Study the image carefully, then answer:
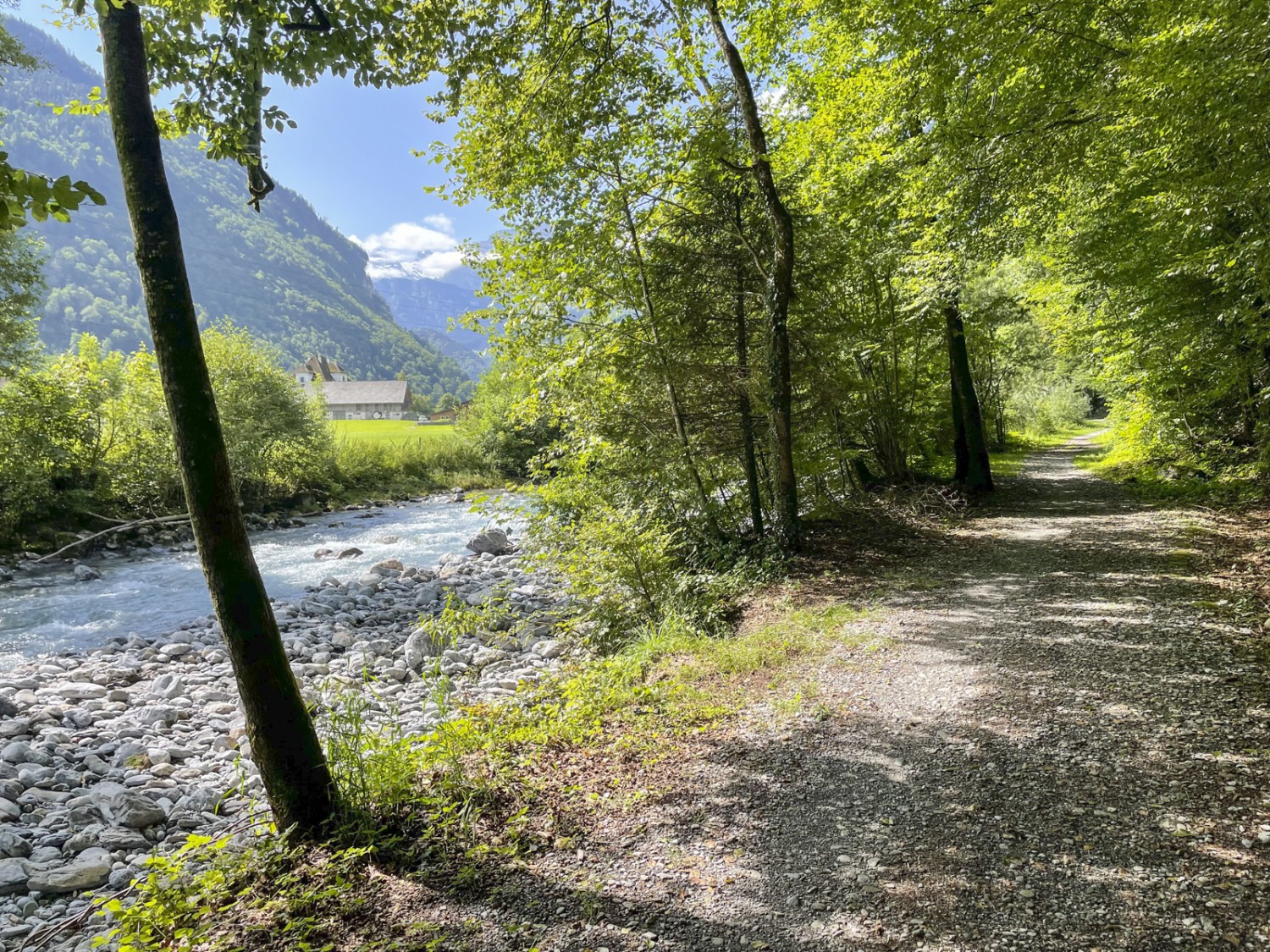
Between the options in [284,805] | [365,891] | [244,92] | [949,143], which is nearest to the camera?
[365,891]

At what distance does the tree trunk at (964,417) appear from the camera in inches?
502

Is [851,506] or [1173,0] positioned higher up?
[1173,0]

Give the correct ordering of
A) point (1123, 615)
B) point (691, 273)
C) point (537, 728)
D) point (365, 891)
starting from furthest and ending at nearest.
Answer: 1. point (691, 273)
2. point (1123, 615)
3. point (537, 728)
4. point (365, 891)

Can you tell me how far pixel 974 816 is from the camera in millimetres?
3264

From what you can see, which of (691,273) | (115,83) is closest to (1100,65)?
(691,273)

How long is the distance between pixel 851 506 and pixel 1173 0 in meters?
8.43

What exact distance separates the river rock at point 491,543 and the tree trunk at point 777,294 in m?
10.4

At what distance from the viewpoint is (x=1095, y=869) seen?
9.05ft

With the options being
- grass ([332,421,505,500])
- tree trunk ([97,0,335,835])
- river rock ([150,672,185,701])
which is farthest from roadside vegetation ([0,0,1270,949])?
grass ([332,421,505,500])

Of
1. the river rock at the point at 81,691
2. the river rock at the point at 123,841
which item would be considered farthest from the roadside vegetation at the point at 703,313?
the river rock at the point at 81,691

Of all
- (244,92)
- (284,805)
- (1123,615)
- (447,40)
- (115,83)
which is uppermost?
(447,40)

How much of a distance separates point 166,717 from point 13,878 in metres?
3.11

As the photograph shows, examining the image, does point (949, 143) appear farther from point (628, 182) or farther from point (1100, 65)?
point (628, 182)

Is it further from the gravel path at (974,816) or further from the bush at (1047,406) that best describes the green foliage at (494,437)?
the bush at (1047,406)
